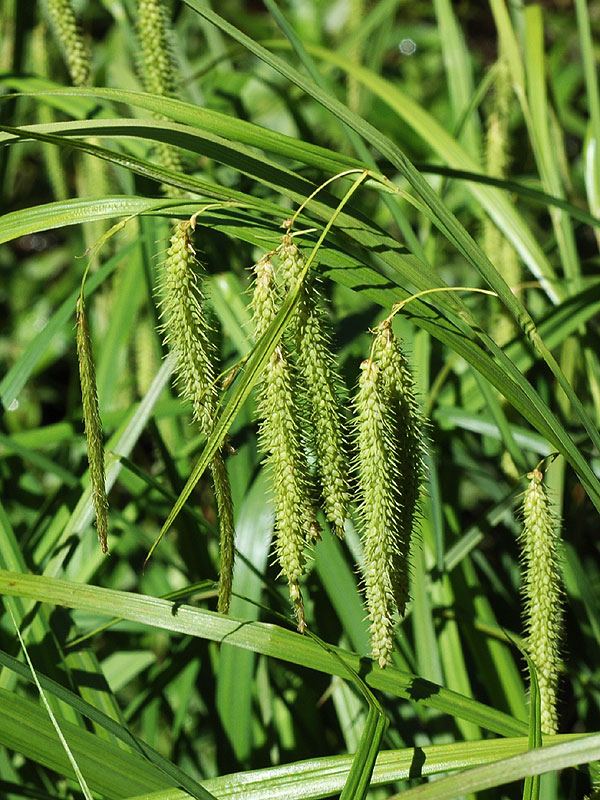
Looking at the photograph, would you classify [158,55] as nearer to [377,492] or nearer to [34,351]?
[34,351]

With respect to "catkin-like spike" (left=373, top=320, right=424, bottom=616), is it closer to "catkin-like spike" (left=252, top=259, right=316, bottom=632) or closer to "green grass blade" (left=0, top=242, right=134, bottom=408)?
"catkin-like spike" (left=252, top=259, right=316, bottom=632)

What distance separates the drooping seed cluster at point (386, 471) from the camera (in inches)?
30.4

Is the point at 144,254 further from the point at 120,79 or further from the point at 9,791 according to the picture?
the point at 9,791

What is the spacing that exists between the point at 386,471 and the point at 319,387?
0.36ft

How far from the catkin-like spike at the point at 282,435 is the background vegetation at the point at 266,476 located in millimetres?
31

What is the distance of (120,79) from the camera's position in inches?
73.4

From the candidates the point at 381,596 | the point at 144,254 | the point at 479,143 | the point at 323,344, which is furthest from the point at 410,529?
the point at 479,143

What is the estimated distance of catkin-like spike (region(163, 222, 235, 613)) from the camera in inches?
29.9

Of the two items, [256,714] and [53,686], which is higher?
[256,714]

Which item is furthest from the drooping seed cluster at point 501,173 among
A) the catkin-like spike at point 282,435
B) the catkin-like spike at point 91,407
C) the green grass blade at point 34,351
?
the catkin-like spike at point 91,407

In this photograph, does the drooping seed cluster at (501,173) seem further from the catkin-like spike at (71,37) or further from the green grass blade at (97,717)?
the green grass blade at (97,717)

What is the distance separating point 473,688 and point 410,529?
1010mm

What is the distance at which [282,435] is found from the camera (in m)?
0.79

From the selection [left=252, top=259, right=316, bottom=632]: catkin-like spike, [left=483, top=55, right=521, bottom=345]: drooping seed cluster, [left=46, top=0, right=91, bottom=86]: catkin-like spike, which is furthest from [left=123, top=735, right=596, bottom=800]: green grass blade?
[left=46, top=0, right=91, bottom=86]: catkin-like spike
